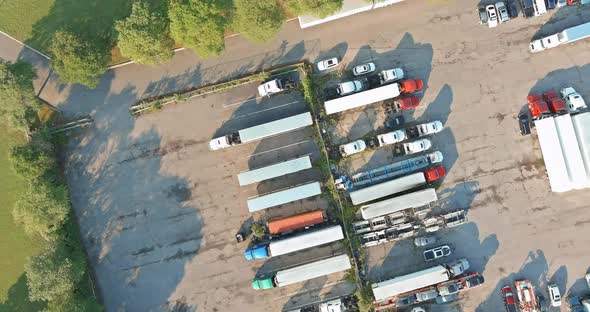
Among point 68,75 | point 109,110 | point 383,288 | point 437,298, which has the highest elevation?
point 68,75

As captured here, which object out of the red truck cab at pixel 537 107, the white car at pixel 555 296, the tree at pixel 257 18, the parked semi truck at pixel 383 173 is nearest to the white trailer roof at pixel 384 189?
the parked semi truck at pixel 383 173

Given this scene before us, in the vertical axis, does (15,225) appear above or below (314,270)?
above

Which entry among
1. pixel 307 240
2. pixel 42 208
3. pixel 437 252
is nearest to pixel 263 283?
pixel 307 240

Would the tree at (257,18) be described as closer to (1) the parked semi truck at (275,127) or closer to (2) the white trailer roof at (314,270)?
(1) the parked semi truck at (275,127)

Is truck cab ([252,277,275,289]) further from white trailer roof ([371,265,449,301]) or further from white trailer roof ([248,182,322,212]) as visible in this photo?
white trailer roof ([371,265,449,301])

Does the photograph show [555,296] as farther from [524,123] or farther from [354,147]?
[354,147]

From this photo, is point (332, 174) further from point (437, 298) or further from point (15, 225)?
point (15, 225)

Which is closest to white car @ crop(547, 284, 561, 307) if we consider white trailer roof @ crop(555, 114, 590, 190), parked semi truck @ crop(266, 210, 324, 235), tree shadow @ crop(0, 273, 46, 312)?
white trailer roof @ crop(555, 114, 590, 190)

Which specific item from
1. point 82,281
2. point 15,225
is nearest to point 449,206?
point 82,281
